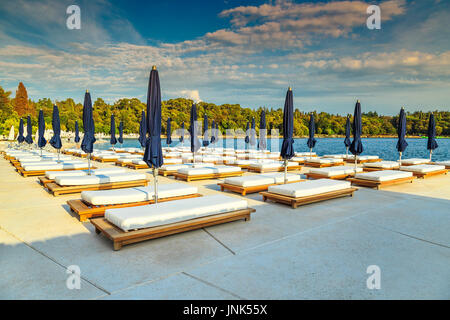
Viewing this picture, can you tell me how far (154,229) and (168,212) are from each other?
0.37 m

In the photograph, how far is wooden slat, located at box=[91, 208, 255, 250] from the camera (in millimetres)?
3486

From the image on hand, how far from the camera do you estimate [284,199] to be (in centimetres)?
568

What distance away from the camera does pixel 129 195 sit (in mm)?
5086

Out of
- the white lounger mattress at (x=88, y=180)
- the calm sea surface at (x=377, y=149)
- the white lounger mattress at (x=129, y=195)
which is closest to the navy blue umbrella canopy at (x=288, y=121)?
the white lounger mattress at (x=129, y=195)

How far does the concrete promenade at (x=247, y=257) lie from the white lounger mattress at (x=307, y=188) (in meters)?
0.41

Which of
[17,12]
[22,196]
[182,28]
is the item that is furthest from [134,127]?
[22,196]

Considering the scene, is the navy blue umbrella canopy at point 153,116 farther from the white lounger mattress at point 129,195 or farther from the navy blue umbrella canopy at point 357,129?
the navy blue umbrella canopy at point 357,129

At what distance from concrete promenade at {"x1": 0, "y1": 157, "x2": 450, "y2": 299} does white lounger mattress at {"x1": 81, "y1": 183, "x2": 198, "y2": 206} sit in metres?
0.48

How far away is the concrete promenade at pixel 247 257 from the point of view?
254cm

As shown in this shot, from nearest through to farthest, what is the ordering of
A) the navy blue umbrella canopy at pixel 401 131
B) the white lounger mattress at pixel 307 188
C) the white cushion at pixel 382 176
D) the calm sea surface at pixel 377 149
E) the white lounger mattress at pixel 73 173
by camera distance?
the white lounger mattress at pixel 307 188 → the white lounger mattress at pixel 73 173 → the white cushion at pixel 382 176 → the navy blue umbrella canopy at pixel 401 131 → the calm sea surface at pixel 377 149

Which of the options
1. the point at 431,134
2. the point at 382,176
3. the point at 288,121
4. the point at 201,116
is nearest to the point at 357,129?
the point at 382,176

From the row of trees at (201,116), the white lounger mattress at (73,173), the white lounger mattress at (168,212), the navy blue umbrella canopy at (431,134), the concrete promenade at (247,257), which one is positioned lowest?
the concrete promenade at (247,257)
